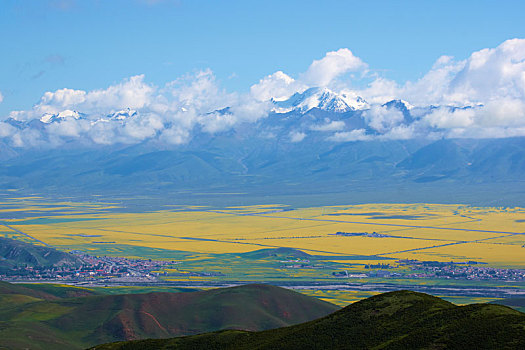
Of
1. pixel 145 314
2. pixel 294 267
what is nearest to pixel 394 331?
pixel 145 314

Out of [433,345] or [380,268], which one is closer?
[433,345]

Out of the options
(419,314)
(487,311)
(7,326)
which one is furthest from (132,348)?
(7,326)

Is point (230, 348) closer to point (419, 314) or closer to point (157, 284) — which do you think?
point (419, 314)

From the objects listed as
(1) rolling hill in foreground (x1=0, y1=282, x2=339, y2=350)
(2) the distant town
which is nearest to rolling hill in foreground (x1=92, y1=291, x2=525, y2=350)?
(1) rolling hill in foreground (x1=0, y1=282, x2=339, y2=350)

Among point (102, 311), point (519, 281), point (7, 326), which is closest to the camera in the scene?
point (7, 326)

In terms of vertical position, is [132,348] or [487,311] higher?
[487,311]

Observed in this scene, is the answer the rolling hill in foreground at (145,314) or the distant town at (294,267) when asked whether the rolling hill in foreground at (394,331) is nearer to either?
the rolling hill in foreground at (145,314)
